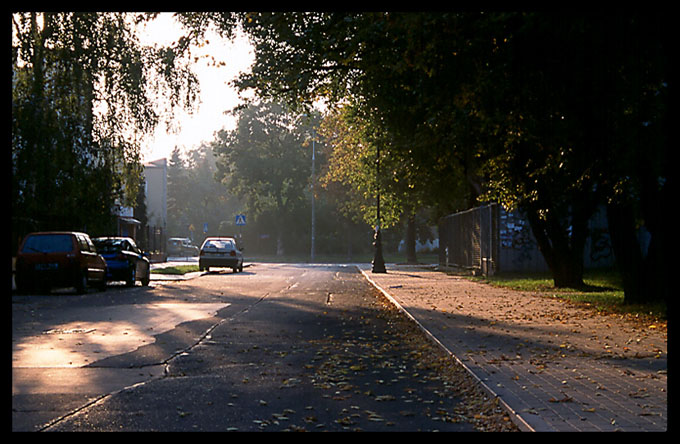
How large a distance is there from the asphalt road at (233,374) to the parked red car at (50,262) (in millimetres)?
4092

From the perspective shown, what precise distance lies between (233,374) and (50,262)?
14.2 m

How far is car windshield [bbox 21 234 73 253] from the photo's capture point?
859 inches

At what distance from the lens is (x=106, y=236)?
1140 inches

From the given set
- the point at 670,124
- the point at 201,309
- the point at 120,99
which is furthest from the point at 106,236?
the point at 670,124

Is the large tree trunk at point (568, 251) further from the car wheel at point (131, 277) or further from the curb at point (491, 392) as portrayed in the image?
the car wheel at point (131, 277)

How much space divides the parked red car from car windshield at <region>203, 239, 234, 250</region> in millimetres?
18596

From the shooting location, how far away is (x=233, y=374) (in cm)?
916

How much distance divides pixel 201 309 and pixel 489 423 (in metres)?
12.3

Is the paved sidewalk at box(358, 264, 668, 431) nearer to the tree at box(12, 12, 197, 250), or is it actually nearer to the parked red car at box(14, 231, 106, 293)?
the parked red car at box(14, 231, 106, 293)

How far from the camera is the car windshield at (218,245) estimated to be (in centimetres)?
4112

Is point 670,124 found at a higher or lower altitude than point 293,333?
higher

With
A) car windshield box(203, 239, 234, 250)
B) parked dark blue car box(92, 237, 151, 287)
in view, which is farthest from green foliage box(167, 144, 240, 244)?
parked dark blue car box(92, 237, 151, 287)

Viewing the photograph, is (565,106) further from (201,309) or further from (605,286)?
(605,286)

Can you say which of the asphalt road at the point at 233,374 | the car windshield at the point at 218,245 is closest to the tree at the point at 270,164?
the car windshield at the point at 218,245
